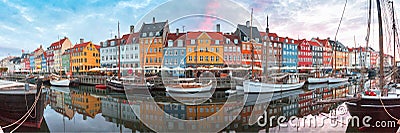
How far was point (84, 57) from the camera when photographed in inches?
1478

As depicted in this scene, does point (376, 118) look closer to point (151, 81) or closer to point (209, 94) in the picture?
point (209, 94)

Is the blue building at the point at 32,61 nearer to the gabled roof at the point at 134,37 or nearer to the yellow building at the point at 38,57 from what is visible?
the yellow building at the point at 38,57

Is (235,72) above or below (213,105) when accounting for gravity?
above

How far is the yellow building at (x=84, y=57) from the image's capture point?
3753 centimetres

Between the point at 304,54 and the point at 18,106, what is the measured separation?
39.1 m

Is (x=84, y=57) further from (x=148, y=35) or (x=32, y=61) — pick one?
(x=148, y=35)

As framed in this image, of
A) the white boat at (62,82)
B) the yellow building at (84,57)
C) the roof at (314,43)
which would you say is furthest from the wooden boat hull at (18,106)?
the roof at (314,43)

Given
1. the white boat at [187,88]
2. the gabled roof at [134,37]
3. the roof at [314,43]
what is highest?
the roof at [314,43]

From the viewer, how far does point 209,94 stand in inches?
588

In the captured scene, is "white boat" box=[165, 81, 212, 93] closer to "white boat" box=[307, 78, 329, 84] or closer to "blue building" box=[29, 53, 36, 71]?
"white boat" box=[307, 78, 329, 84]

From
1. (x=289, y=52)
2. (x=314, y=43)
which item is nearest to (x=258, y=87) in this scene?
(x=289, y=52)

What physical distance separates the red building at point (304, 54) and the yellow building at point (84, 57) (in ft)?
110

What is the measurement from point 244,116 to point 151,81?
40.3 ft

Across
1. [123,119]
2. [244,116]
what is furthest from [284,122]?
[123,119]
